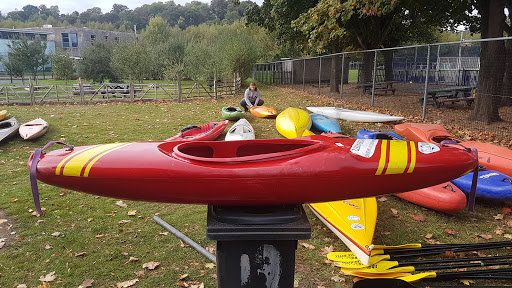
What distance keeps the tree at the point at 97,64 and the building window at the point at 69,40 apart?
35.1 m

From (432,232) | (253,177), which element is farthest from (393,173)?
(432,232)

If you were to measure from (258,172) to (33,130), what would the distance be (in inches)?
318

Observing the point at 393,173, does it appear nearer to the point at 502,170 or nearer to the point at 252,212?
the point at 252,212

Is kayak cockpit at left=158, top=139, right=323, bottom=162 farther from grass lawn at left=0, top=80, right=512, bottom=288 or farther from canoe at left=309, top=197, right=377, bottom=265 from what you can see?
grass lawn at left=0, top=80, right=512, bottom=288

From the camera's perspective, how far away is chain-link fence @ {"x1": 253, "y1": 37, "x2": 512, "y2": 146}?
8.87 meters

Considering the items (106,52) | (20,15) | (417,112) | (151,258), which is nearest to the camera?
(151,258)

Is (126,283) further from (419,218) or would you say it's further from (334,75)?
(334,75)

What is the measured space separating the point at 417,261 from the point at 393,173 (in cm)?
132

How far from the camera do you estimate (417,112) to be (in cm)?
1088

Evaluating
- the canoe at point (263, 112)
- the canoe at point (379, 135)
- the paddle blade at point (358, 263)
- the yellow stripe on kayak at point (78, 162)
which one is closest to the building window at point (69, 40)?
the canoe at point (263, 112)

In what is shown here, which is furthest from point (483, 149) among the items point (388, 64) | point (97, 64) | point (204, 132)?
point (97, 64)

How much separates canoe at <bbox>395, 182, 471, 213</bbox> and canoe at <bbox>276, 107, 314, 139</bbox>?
350cm

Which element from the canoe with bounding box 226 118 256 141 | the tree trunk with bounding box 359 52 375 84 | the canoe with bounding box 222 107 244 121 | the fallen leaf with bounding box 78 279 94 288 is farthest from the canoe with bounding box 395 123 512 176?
the tree trunk with bounding box 359 52 375 84

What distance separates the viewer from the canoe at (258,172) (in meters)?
2.52
